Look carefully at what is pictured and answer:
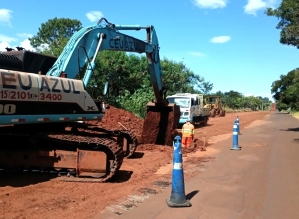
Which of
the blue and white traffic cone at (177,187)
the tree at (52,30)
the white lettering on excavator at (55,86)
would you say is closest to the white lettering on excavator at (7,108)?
the white lettering on excavator at (55,86)

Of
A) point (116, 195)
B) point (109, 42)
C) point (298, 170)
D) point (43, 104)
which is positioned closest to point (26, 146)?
point (43, 104)

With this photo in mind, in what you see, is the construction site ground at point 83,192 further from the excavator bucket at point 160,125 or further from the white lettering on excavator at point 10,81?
the excavator bucket at point 160,125

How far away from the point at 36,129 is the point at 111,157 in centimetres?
181

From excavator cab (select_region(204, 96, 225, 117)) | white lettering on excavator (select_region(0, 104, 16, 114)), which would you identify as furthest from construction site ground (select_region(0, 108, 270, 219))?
excavator cab (select_region(204, 96, 225, 117))

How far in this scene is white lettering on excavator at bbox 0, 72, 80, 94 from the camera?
6.27m

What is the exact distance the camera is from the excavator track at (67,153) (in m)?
7.57

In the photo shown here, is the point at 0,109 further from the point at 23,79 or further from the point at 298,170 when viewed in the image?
the point at 298,170

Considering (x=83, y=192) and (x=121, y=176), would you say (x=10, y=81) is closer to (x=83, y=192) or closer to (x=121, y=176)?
(x=83, y=192)

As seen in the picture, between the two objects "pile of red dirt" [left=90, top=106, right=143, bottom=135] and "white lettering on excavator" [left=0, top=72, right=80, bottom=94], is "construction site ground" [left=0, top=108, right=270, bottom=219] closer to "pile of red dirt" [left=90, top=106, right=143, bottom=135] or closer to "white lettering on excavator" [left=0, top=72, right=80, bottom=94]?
"white lettering on excavator" [left=0, top=72, right=80, bottom=94]

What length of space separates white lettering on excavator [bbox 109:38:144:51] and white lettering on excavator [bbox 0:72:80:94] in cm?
274

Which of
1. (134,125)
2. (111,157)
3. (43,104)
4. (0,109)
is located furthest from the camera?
(134,125)

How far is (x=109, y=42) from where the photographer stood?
32.2 ft

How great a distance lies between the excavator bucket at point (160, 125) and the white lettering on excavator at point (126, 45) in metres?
2.92

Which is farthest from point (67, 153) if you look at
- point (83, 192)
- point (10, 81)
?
point (10, 81)
